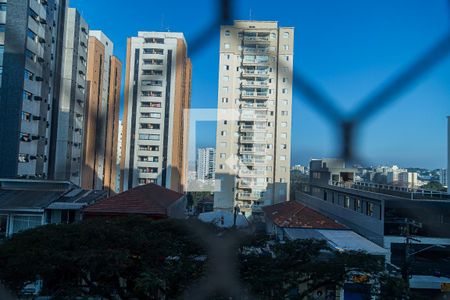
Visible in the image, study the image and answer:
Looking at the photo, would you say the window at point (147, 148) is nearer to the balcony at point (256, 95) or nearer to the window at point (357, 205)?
the balcony at point (256, 95)

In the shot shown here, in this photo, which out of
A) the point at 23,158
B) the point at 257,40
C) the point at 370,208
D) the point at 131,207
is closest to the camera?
the point at 257,40

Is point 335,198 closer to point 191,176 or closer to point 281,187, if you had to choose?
point 281,187

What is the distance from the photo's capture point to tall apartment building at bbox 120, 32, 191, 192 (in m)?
0.92

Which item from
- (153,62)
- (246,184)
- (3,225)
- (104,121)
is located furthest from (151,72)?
(3,225)

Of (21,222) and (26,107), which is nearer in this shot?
(21,222)

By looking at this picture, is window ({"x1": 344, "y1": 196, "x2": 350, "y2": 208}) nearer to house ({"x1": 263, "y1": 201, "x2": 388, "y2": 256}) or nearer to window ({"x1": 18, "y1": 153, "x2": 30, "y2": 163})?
house ({"x1": 263, "y1": 201, "x2": 388, "y2": 256})

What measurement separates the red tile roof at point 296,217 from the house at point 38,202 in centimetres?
119

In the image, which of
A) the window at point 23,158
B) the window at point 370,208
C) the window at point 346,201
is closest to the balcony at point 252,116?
the window at point 346,201

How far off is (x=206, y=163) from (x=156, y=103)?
Result: 0.81 feet

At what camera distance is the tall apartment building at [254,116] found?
83cm

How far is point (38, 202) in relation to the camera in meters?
2.71

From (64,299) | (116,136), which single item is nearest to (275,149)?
(116,136)

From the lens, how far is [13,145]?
586cm

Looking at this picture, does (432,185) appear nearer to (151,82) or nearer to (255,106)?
(255,106)
